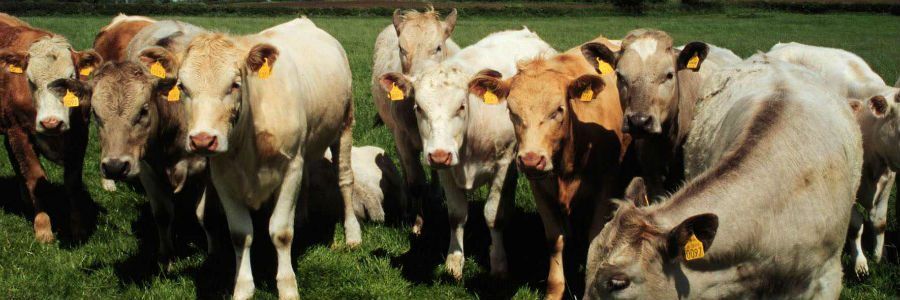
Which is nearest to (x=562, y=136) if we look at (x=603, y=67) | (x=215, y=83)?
(x=603, y=67)

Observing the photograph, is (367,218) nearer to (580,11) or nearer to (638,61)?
(638,61)

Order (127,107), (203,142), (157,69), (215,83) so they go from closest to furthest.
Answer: (203,142), (215,83), (157,69), (127,107)

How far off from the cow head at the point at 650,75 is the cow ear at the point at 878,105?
1389mm

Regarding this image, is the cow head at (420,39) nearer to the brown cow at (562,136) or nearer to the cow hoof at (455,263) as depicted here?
the brown cow at (562,136)

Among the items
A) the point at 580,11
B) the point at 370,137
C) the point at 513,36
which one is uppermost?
the point at 513,36

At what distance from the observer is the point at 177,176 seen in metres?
6.35

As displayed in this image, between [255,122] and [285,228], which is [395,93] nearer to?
[255,122]

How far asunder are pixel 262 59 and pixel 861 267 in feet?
15.2

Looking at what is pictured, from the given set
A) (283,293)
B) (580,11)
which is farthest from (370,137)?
(580,11)

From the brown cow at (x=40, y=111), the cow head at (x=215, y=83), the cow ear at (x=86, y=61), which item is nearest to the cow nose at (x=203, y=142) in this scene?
the cow head at (x=215, y=83)

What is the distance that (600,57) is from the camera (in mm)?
6234

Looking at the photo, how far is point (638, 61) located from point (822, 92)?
1256 mm

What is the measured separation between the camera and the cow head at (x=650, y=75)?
567 cm

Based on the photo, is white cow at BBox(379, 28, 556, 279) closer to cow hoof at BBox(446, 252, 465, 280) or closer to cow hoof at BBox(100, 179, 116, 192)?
cow hoof at BBox(446, 252, 465, 280)
